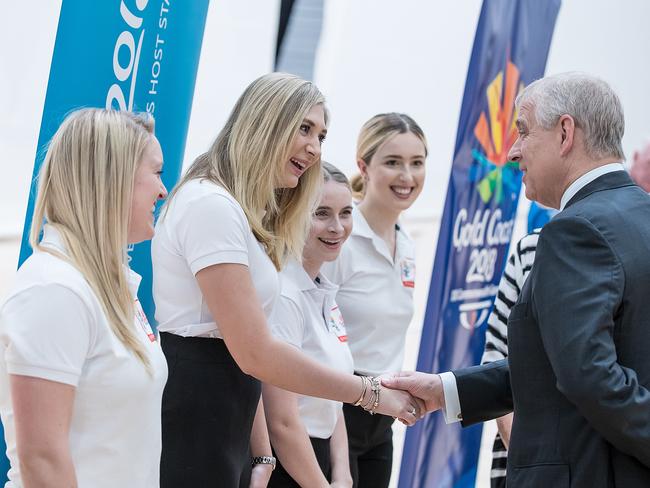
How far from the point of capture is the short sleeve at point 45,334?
1428mm

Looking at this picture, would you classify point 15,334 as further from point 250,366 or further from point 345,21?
point 345,21

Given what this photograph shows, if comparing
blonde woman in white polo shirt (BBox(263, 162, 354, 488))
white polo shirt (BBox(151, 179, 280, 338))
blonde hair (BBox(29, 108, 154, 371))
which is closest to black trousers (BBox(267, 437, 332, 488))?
blonde woman in white polo shirt (BBox(263, 162, 354, 488))

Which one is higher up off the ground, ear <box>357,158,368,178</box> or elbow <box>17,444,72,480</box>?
ear <box>357,158,368,178</box>

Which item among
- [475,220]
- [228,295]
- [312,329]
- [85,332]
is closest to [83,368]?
[85,332]

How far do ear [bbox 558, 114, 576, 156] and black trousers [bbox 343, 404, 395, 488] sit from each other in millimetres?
1261

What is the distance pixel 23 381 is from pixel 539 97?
1.15m

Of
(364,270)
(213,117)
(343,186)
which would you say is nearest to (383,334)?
(364,270)

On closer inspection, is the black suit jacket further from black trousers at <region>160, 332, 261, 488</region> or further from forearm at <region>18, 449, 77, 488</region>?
forearm at <region>18, 449, 77, 488</region>

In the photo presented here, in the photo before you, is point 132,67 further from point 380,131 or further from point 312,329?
point 380,131

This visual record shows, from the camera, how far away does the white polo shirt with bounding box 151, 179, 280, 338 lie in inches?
77.7

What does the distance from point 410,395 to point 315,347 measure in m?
0.32

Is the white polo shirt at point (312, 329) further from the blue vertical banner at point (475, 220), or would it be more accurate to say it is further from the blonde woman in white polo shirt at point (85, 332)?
the blue vertical banner at point (475, 220)

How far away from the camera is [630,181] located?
71.5 inches

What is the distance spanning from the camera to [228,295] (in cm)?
197
